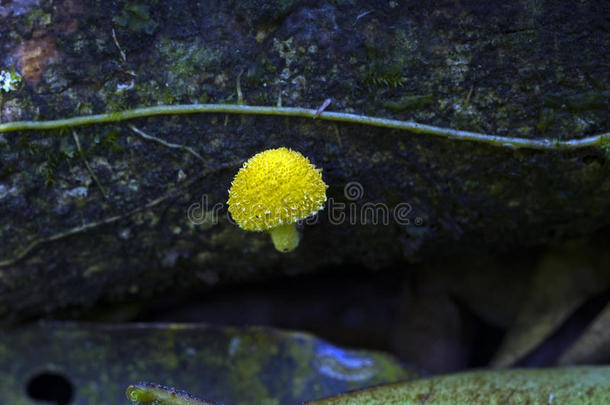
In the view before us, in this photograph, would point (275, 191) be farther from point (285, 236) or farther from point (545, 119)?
point (545, 119)

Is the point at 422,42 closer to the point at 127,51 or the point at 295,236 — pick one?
the point at 295,236

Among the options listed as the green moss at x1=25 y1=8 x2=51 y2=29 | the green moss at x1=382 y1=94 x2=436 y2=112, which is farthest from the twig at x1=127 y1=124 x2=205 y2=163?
the green moss at x1=382 y1=94 x2=436 y2=112

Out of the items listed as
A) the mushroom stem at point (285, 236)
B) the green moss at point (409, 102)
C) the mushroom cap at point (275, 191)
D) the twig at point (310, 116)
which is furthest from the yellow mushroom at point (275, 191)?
the green moss at point (409, 102)

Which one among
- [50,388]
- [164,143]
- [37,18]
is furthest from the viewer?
[50,388]

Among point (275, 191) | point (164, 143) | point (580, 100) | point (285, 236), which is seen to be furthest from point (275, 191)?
point (580, 100)

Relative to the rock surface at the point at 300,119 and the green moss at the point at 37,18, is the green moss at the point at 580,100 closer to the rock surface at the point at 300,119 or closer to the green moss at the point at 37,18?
the rock surface at the point at 300,119

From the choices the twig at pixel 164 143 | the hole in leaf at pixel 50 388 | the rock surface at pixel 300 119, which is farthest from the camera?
the hole in leaf at pixel 50 388
